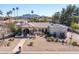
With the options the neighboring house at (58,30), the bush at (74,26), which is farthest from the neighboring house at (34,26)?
the bush at (74,26)

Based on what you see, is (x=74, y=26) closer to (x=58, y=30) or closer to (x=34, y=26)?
(x=58, y=30)

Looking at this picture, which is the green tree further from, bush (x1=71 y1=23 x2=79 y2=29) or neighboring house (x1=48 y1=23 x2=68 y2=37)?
bush (x1=71 y1=23 x2=79 y2=29)

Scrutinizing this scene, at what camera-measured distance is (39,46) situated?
250 inches

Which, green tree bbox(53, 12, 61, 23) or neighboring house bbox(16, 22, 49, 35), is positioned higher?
green tree bbox(53, 12, 61, 23)

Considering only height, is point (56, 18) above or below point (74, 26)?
above

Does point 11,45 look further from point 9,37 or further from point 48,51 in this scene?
point 48,51

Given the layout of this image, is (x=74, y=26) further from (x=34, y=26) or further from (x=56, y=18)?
(x=34, y=26)

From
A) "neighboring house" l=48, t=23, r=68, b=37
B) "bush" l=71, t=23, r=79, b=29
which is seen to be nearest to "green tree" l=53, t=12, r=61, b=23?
"neighboring house" l=48, t=23, r=68, b=37

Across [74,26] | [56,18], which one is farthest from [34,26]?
[74,26]

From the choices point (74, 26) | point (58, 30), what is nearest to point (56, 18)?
point (58, 30)

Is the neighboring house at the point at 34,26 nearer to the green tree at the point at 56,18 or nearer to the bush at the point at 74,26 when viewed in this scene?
the green tree at the point at 56,18

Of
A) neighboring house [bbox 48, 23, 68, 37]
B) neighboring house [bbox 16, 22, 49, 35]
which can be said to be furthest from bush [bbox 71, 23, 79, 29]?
neighboring house [bbox 16, 22, 49, 35]

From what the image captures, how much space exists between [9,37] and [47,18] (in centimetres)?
60

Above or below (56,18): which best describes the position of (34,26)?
below
